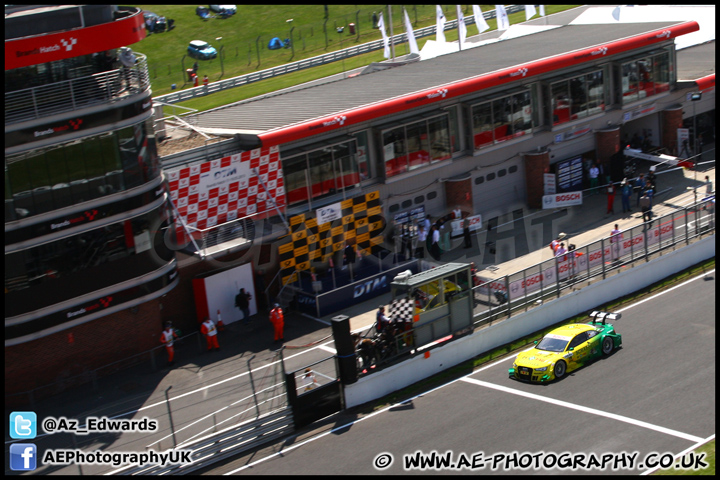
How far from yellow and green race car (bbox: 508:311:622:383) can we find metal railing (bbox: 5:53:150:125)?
1409cm

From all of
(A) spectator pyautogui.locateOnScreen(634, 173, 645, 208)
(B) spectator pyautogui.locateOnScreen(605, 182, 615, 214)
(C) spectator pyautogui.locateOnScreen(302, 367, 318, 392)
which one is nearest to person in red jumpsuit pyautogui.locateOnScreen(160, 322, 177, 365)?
(C) spectator pyautogui.locateOnScreen(302, 367, 318, 392)

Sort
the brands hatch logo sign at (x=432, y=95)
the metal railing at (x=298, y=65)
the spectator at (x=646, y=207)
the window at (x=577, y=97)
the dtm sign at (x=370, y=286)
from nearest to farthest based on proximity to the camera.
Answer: the dtm sign at (x=370, y=286)
the brands hatch logo sign at (x=432, y=95)
the spectator at (x=646, y=207)
the window at (x=577, y=97)
the metal railing at (x=298, y=65)

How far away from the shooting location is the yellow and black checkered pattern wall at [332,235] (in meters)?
31.2

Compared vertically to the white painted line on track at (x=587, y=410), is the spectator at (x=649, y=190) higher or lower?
higher

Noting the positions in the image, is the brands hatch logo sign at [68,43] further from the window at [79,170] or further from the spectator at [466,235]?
the spectator at [466,235]

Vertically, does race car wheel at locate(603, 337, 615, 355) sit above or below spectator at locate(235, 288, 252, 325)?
below

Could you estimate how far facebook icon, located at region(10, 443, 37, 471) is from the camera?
20453 mm

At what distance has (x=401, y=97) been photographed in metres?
33.2

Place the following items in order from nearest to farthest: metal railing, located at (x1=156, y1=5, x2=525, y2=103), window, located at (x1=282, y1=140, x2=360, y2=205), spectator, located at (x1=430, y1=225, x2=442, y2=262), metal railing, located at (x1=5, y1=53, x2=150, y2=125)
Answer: metal railing, located at (x1=5, y1=53, x2=150, y2=125), window, located at (x1=282, y1=140, x2=360, y2=205), spectator, located at (x1=430, y1=225, x2=442, y2=262), metal railing, located at (x1=156, y1=5, x2=525, y2=103)

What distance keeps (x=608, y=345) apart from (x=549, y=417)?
14.4ft

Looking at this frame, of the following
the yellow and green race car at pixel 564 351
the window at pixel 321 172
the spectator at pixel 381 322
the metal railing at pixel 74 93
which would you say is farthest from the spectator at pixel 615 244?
the metal railing at pixel 74 93

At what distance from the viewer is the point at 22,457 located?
20688mm

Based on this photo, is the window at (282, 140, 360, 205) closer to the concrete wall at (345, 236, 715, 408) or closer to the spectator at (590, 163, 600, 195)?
the concrete wall at (345, 236, 715, 408)

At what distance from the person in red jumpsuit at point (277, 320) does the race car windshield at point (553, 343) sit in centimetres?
837
